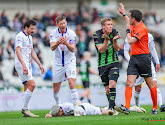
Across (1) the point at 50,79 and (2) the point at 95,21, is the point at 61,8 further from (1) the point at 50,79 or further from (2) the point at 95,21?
(1) the point at 50,79

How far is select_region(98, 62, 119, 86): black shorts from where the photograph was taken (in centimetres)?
921

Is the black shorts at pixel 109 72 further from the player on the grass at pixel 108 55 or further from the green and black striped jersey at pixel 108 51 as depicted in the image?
the green and black striped jersey at pixel 108 51

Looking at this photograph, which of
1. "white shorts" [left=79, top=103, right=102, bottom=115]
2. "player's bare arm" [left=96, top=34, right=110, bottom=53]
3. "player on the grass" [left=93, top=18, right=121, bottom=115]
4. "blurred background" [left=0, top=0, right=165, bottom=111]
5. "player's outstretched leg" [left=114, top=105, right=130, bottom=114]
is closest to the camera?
"player's outstretched leg" [left=114, top=105, right=130, bottom=114]

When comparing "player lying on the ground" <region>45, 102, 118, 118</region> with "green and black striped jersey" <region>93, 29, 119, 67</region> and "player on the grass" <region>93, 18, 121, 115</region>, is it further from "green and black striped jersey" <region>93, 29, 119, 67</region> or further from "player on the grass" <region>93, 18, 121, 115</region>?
"green and black striped jersey" <region>93, 29, 119, 67</region>

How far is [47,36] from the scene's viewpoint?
22.3m

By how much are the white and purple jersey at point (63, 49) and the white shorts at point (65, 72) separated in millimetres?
114

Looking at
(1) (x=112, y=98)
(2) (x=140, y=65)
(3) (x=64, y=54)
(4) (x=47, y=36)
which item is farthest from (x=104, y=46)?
(4) (x=47, y=36)

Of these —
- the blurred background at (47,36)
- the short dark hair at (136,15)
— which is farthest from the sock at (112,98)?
the blurred background at (47,36)

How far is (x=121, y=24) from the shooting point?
23969 mm

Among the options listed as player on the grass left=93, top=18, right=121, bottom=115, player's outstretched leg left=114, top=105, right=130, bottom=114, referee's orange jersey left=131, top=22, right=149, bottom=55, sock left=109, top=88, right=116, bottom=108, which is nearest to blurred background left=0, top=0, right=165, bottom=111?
player on the grass left=93, top=18, right=121, bottom=115

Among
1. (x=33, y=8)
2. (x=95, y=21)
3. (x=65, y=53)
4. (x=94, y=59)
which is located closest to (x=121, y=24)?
(x=95, y=21)

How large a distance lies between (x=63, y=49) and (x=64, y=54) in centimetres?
14

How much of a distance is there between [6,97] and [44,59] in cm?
510

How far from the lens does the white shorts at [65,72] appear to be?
32.1 feet
